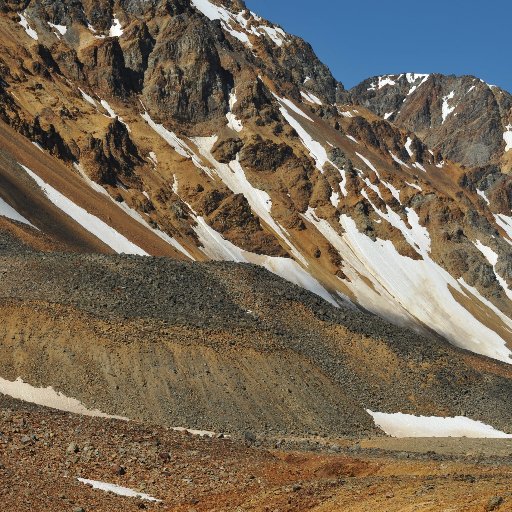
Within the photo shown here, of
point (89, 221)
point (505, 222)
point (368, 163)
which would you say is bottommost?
point (89, 221)

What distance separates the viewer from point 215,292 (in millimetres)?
46094

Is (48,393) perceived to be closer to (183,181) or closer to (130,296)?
(130,296)

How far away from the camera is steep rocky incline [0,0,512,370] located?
324ft

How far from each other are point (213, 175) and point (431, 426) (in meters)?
86.3

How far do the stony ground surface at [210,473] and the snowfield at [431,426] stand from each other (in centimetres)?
1181

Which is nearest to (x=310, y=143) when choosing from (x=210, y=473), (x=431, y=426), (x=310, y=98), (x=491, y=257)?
(x=491, y=257)

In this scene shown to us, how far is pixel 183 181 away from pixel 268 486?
319ft

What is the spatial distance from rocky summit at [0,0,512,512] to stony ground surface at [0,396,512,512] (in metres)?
0.10

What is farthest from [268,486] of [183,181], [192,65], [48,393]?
[192,65]

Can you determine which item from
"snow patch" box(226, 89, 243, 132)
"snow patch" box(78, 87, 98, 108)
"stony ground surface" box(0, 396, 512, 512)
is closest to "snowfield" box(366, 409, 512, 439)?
"stony ground surface" box(0, 396, 512, 512)

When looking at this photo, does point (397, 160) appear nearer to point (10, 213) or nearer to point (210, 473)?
point (10, 213)

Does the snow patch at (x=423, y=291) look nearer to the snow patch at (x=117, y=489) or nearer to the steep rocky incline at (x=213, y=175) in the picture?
the steep rocky incline at (x=213, y=175)

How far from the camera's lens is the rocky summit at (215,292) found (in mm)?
22625

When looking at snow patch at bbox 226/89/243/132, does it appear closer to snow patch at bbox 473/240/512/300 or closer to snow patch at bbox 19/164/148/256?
snow patch at bbox 473/240/512/300
